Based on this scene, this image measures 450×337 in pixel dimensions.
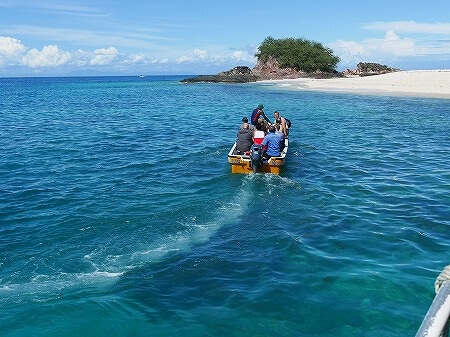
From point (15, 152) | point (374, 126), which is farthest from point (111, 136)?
point (374, 126)

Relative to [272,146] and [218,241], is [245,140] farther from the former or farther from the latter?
[218,241]

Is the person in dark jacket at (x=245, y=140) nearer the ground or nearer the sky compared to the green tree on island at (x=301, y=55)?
nearer the ground

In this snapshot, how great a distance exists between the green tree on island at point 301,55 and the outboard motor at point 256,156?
9529cm

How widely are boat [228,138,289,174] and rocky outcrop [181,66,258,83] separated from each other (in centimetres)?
8028

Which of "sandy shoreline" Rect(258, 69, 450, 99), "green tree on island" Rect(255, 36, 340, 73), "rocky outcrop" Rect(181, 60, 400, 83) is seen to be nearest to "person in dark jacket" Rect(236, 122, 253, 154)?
"sandy shoreline" Rect(258, 69, 450, 99)

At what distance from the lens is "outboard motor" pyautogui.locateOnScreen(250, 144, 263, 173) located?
16.8 m

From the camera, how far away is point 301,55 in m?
107

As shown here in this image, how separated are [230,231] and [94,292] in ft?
13.8

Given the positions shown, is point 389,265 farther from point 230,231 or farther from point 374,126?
point 374,126

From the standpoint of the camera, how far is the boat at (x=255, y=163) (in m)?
16.9

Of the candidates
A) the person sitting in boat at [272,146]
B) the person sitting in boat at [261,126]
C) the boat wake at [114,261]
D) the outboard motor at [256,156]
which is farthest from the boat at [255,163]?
the person sitting in boat at [261,126]

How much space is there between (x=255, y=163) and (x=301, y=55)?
95.8m

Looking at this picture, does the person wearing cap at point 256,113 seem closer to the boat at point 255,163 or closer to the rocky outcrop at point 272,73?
the boat at point 255,163

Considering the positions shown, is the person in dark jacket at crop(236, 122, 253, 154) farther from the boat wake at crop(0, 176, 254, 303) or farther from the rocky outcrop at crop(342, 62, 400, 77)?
the rocky outcrop at crop(342, 62, 400, 77)
